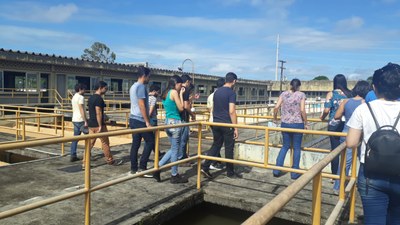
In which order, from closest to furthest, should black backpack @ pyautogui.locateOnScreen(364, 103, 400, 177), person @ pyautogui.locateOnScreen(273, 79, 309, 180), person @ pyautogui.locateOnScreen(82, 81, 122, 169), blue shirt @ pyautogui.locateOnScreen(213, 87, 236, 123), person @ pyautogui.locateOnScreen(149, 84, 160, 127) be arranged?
1. black backpack @ pyautogui.locateOnScreen(364, 103, 400, 177)
2. blue shirt @ pyautogui.locateOnScreen(213, 87, 236, 123)
3. person @ pyautogui.locateOnScreen(273, 79, 309, 180)
4. person @ pyautogui.locateOnScreen(82, 81, 122, 169)
5. person @ pyautogui.locateOnScreen(149, 84, 160, 127)

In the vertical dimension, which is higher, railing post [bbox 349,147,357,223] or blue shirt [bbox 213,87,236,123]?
blue shirt [bbox 213,87,236,123]

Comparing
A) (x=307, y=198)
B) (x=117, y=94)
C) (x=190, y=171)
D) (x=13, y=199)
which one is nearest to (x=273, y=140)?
(x=190, y=171)

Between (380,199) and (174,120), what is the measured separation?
392cm

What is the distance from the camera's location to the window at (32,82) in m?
25.6

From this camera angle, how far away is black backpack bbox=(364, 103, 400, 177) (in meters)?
2.40

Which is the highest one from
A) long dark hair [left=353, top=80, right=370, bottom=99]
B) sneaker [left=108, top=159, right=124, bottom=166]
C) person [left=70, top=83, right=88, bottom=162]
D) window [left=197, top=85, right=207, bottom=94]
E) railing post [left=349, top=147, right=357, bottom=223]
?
window [left=197, top=85, right=207, bottom=94]

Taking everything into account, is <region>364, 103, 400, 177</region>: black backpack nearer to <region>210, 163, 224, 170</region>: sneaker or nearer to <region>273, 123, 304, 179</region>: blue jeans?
<region>273, 123, 304, 179</region>: blue jeans

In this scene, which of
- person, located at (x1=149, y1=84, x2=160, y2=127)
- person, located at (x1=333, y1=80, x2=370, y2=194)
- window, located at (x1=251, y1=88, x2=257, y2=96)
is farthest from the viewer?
window, located at (x1=251, y1=88, x2=257, y2=96)

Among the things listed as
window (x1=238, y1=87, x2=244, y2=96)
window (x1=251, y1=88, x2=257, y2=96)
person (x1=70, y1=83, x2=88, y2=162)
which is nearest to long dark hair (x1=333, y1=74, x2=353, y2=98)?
person (x1=70, y1=83, x2=88, y2=162)

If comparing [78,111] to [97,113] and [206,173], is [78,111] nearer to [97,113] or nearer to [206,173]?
[97,113]

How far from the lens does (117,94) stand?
3250 centimetres

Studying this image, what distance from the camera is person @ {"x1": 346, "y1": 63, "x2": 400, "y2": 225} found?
2549 mm

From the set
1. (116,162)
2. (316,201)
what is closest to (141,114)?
(116,162)

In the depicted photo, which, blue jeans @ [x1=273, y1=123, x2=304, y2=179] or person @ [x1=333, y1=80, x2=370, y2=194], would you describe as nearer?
person @ [x1=333, y1=80, x2=370, y2=194]
